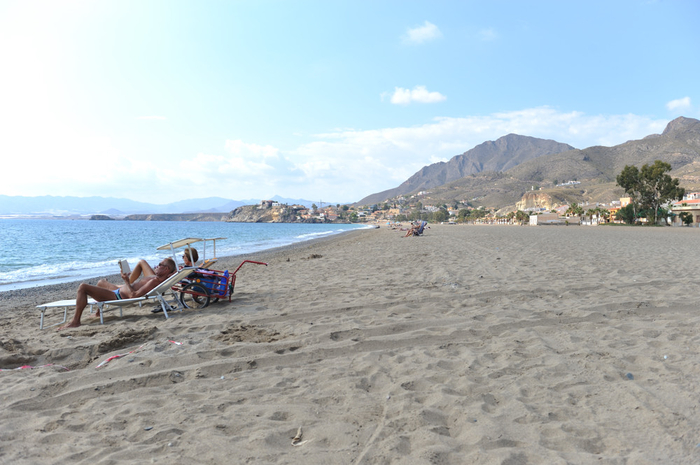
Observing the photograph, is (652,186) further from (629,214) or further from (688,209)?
(688,209)

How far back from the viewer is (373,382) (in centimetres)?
326

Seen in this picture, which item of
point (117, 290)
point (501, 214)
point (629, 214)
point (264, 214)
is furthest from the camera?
point (264, 214)

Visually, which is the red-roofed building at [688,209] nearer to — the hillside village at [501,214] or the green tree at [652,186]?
the hillside village at [501,214]

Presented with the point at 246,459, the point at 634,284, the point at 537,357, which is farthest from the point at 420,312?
the point at 634,284

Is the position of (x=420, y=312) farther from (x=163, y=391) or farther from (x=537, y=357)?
(x=163, y=391)

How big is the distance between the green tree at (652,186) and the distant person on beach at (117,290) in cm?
5807

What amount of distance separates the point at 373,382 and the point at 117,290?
14.7 feet

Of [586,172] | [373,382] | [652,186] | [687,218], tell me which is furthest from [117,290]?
[586,172]

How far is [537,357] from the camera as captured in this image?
3680mm

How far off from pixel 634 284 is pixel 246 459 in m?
6.92

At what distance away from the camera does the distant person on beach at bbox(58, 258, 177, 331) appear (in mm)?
5570

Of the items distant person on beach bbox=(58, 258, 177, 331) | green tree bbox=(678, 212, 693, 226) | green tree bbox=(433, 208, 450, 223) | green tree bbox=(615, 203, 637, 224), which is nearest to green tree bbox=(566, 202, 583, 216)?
green tree bbox=(615, 203, 637, 224)

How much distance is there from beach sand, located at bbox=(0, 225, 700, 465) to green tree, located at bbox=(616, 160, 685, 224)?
53.6 metres

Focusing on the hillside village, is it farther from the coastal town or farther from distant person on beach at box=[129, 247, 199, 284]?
distant person on beach at box=[129, 247, 199, 284]
